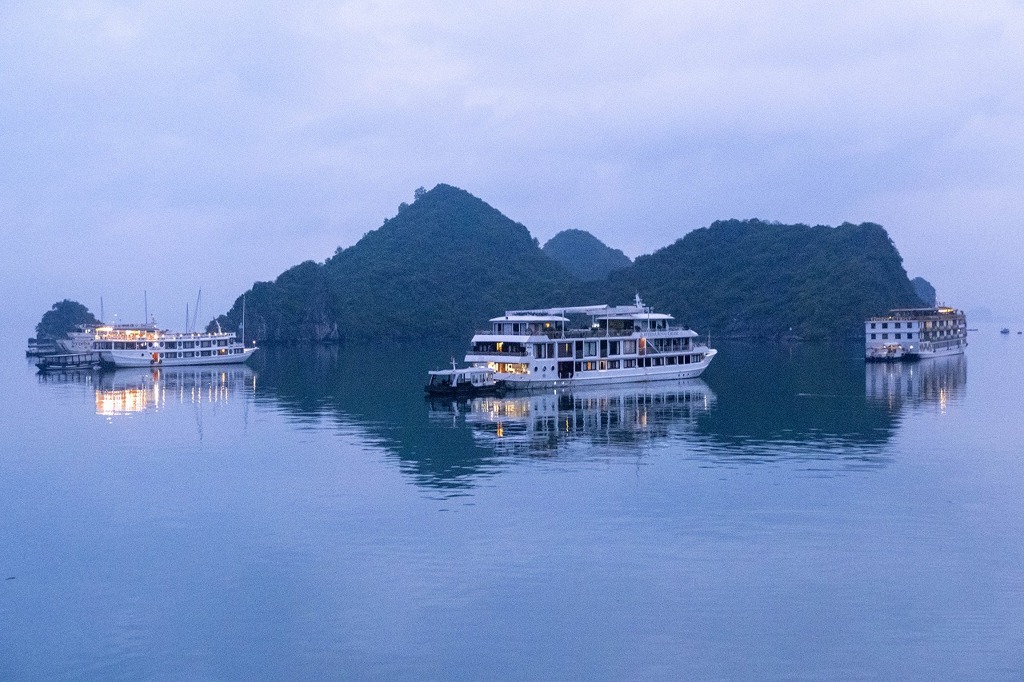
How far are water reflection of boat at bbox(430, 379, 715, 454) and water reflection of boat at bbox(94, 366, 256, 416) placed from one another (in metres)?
23.6

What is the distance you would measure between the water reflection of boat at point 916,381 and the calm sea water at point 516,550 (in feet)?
52.7

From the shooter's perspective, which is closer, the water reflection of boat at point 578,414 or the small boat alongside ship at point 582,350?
the water reflection of boat at point 578,414

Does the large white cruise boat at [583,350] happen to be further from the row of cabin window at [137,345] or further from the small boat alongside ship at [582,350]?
the row of cabin window at [137,345]

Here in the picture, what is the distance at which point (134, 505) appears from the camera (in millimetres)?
36094

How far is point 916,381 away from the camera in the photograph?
92.0 metres

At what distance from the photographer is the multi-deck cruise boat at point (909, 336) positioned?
421 ft

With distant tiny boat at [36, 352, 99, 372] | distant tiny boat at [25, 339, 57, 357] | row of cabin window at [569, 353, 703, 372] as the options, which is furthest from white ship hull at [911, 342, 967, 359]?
distant tiny boat at [25, 339, 57, 357]

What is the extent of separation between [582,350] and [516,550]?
54.3m

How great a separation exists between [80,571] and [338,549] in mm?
7554

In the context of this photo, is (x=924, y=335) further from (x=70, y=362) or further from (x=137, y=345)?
(x=70, y=362)

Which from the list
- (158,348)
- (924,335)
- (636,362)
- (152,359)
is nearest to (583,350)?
(636,362)

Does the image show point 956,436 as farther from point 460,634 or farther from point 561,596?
point 460,634

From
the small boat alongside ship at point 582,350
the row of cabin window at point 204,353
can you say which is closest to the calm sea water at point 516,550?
the small boat alongside ship at point 582,350

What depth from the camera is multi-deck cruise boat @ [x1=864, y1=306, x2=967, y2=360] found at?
128 meters
